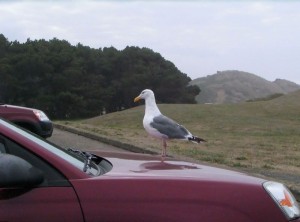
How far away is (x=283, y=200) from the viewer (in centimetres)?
322

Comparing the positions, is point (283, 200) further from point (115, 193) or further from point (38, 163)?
point (38, 163)

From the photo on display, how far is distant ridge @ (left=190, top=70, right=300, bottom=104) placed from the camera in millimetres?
82938

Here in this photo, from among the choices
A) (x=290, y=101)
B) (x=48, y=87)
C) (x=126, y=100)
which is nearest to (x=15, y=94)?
(x=48, y=87)

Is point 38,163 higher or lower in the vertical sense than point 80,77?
lower

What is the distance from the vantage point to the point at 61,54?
154ft

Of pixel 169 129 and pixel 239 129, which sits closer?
pixel 169 129

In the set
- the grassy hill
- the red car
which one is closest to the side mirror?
the red car

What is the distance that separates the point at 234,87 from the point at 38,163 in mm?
Answer: 87872

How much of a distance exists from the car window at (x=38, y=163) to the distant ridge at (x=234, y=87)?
246 feet

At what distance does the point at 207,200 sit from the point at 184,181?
0.16 meters

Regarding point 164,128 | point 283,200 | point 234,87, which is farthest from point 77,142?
point 234,87

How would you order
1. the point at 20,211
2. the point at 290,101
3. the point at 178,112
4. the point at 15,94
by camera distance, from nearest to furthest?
1. the point at 20,211
2. the point at 178,112
3. the point at 290,101
4. the point at 15,94

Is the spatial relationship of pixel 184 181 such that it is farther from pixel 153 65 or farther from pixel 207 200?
pixel 153 65

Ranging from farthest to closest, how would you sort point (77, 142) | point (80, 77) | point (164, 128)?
point (80, 77) → point (77, 142) → point (164, 128)
